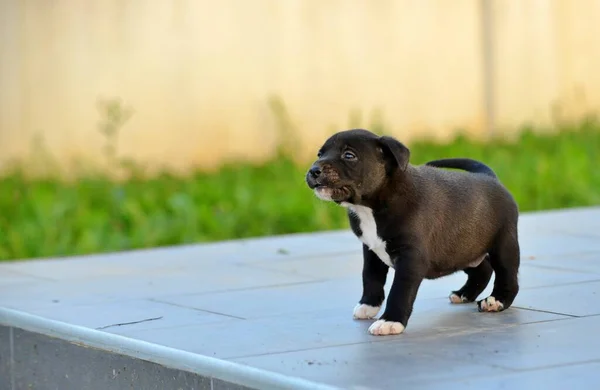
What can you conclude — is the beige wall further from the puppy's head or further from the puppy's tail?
the puppy's head

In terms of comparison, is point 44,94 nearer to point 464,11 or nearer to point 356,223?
point 464,11

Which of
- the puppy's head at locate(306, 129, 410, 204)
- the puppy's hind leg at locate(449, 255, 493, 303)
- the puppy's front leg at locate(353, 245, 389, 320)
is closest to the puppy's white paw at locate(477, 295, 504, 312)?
the puppy's hind leg at locate(449, 255, 493, 303)

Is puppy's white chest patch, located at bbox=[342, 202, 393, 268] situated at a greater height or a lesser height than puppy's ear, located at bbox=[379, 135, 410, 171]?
lesser

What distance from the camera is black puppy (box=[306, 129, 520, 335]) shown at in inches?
145

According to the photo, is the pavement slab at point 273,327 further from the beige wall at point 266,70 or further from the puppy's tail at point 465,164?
the beige wall at point 266,70

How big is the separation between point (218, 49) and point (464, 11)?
247 centimetres

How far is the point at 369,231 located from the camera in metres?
3.77

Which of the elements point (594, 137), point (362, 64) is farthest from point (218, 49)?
point (594, 137)

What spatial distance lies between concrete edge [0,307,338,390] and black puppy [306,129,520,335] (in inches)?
22.7

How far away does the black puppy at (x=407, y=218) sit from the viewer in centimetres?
368

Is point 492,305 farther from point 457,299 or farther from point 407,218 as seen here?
point 407,218

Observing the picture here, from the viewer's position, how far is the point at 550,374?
304 cm

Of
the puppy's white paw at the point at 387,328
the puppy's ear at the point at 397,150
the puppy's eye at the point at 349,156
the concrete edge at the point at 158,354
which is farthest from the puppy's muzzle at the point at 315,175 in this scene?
the concrete edge at the point at 158,354

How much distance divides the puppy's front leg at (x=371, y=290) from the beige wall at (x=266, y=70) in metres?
5.38
